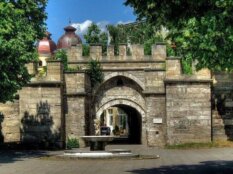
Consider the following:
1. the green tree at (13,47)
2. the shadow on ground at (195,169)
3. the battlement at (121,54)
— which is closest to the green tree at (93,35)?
the battlement at (121,54)

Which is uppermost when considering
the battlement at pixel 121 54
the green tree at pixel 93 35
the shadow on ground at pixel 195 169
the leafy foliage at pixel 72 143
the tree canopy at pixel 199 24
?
the green tree at pixel 93 35

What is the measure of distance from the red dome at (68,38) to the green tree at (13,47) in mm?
69897

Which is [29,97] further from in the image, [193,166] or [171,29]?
[171,29]

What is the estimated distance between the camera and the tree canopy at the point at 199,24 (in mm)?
11789

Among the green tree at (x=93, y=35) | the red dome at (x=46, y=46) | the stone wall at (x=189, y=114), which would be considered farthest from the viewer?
the red dome at (x=46, y=46)

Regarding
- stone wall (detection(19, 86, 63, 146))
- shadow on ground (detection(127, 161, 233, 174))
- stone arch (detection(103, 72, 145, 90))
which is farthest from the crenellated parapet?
shadow on ground (detection(127, 161, 233, 174))

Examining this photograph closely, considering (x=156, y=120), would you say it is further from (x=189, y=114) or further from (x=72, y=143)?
(x=72, y=143)

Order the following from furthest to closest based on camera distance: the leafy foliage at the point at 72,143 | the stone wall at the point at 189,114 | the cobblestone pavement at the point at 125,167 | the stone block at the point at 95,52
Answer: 1. the stone block at the point at 95,52
2. the leafy foliage at the point at 72,143
3. the stone wall at the point at 189,114
4. the cobblestone pavement at the point at 125,167

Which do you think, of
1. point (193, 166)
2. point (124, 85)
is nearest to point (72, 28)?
point (124, 85)

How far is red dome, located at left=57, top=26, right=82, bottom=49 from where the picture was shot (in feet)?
310

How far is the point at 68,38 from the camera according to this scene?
9600 cm

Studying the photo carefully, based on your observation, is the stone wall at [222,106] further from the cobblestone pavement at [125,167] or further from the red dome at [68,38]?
the red dome at [68,38]

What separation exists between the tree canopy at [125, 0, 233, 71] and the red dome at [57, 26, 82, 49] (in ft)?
265

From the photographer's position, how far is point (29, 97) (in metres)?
29.6
